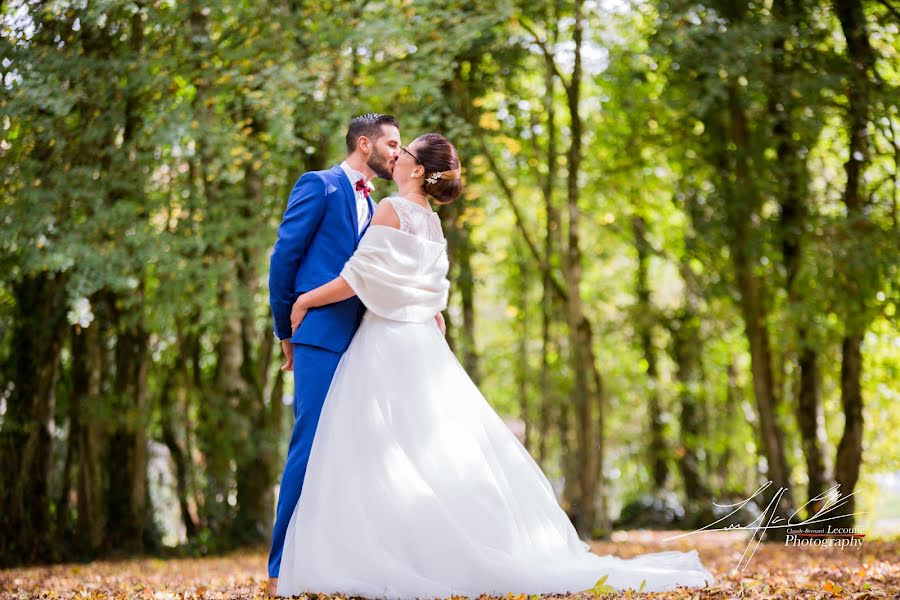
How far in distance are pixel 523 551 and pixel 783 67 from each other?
24.1 feet

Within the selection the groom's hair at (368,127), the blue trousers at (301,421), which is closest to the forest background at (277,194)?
the groom's hair at (368,127)

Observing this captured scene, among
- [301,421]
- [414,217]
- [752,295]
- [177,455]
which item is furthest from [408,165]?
[177,455]

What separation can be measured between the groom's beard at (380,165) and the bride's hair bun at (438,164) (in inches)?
11.6

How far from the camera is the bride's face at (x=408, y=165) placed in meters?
4.66

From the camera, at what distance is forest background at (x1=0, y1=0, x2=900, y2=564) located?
27.7 feet

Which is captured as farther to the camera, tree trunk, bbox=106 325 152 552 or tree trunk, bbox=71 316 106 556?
tree trunk, bbox=106 325 152 552

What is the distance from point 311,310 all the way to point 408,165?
86 centimetres

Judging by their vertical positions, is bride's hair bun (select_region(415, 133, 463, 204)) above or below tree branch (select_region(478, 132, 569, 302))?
below

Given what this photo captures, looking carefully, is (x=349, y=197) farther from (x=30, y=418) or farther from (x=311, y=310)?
(x=30, y=418)

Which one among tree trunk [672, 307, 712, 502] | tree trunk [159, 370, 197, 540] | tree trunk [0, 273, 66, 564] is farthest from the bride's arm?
tree trunk [672, 307, 712, 502]

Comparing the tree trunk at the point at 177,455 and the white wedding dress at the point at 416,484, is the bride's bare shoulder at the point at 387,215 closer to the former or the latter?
the white wedding dress at the point at 416,484

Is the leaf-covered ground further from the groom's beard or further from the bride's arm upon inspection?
the groom's beard

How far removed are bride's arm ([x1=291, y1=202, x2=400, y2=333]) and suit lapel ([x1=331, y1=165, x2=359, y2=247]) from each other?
0.78 feet

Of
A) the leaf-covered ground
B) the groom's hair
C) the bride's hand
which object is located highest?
the groom's hair
